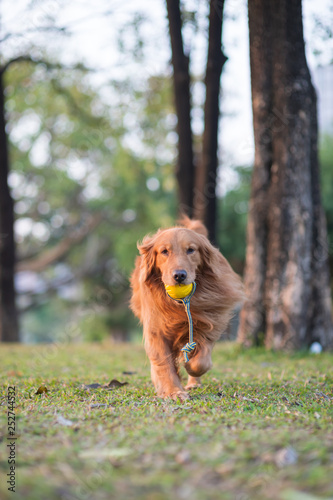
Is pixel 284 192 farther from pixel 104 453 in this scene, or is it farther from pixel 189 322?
pixel 104 453

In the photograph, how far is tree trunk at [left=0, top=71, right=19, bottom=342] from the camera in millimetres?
11617

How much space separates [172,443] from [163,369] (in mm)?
1663

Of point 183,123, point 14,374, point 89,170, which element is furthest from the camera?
point 89,170

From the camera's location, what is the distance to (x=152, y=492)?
75.7 inches

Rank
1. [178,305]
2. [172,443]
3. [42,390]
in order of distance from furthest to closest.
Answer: [178,305] < [42,390] < [172,443]

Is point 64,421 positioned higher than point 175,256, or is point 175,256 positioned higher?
point 175,256

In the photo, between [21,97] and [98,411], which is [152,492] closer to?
[98,411]

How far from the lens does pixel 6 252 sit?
464 inches


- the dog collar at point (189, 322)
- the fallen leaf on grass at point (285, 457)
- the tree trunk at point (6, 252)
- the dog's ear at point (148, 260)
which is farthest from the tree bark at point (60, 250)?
the fallen leaf on grass at point (285, 457)

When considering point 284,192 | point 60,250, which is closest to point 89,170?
point 60,250

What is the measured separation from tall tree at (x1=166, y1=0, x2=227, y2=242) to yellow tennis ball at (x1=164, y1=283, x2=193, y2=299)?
5846mm

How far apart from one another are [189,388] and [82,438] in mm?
1968

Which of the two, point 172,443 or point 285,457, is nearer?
point 285,457

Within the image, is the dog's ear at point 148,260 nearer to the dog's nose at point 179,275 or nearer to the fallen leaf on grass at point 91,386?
the dog's nose at point 179,275
